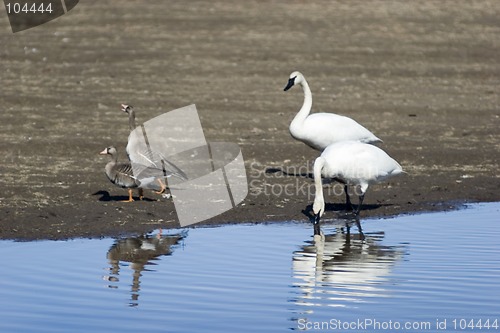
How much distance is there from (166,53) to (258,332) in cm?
1504

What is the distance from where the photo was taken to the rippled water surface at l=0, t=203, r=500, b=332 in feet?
23.6

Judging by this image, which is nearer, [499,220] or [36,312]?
[36,312]

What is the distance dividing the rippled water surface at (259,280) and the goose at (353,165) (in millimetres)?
548

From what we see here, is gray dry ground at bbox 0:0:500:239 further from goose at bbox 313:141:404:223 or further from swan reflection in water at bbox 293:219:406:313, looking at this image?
swan reflection in water at bbox 293:219:406:313

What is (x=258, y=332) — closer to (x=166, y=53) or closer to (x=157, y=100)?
(x=157, y=100)

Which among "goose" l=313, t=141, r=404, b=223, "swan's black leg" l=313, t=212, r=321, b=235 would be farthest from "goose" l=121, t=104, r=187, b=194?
"swan's black leg" l=313, t=212, r=321, b=235

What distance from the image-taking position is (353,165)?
1092cm

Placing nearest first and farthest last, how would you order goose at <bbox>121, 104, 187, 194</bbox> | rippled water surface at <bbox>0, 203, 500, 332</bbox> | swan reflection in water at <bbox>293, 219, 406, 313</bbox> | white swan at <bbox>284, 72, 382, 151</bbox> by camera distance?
1. rippled water surface at <bbox>0, 203, 500, 332</bbox>
2. swan reflection in water at <bbox>293, 219, 406, 313</bbox>
3. goose at <bbox>121, 104, 187, 194</bbox>
4. white swan at <bbox>284, 72, 382, 151</bbox>

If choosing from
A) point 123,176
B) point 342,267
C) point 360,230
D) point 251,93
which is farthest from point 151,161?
point 251,93

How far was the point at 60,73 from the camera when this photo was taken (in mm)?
19625

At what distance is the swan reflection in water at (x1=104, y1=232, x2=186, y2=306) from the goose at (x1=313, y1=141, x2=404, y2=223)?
157 cm

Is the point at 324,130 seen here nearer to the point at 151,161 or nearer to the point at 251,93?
the point at 151,161

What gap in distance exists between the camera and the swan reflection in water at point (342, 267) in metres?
7.91

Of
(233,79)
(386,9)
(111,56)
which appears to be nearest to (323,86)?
(233,79)
